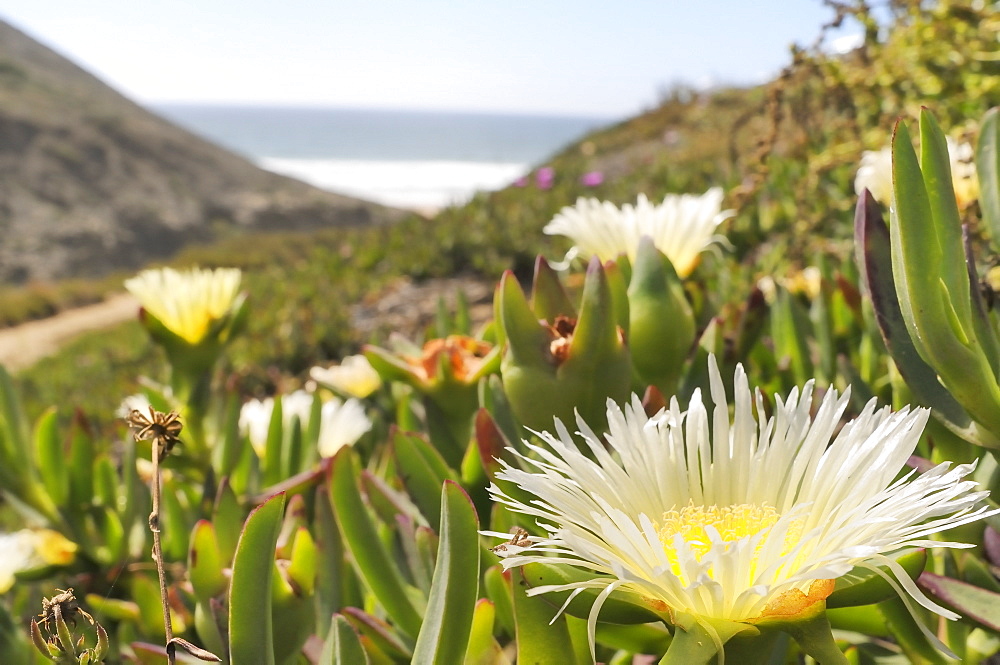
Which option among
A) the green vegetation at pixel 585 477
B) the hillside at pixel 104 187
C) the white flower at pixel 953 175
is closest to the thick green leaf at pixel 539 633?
the green vegetation at pixel 585 477

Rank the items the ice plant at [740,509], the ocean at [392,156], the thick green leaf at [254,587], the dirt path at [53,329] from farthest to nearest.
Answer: the ocean at [392,156]
the dirt path at [53,329]
the thick green leaf at [254,587]
the ice plant at [740,509]

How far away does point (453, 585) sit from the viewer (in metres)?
0.41

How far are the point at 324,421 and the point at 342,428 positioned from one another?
2.2 inches

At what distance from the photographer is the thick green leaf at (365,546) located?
0.54 metres

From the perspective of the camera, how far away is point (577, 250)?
778 mm

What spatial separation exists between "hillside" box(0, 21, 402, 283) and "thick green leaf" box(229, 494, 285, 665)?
12.9m

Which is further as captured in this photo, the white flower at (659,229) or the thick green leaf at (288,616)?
the white flower at (659,229)

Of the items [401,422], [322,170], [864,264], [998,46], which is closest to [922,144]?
[864,264]

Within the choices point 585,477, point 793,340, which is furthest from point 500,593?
point 793,340

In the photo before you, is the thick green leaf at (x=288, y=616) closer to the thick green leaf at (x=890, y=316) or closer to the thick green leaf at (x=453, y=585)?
the thick green leaf at (x=453, y=585)

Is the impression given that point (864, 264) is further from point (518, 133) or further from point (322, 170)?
point (518, 133)

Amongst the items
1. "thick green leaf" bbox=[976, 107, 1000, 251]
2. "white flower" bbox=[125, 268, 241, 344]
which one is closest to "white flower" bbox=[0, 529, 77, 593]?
"white flower" bbox=[125, 268, 241, 344]

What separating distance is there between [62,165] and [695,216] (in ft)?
51.0

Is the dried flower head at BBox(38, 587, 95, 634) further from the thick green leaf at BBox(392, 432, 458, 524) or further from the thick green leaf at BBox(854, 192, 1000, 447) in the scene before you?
the thick green leaf at BBox(854, 192, 1000, 447)
